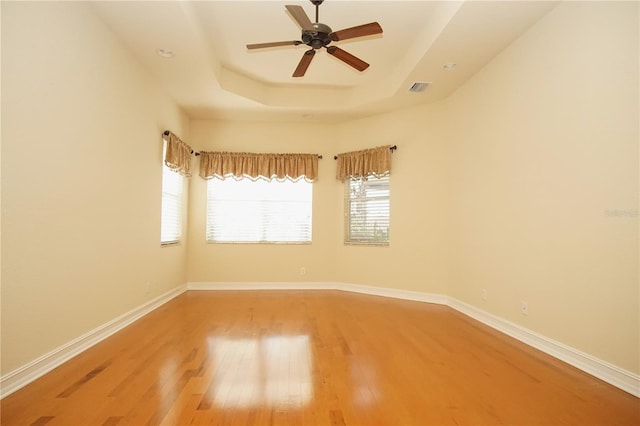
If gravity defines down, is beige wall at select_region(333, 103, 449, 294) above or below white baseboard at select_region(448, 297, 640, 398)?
above

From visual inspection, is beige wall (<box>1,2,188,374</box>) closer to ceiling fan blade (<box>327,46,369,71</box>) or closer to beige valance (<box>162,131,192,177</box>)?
beige valance (<box>162,131,192,177</box>)

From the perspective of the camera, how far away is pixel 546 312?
2650 mm

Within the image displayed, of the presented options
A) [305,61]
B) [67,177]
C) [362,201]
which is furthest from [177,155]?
[362,201]

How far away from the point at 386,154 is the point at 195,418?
3948 millimetres

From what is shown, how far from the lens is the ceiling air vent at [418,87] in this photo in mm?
3862

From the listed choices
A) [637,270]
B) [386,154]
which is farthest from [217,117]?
[637,270]

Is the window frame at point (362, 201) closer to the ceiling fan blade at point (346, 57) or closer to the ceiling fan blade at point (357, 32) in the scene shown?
the ceiling fan blade at point (346, 57)

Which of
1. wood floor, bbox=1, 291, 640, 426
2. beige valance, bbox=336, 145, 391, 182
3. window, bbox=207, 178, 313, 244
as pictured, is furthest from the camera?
window, bbox=207, 178, 313, 244

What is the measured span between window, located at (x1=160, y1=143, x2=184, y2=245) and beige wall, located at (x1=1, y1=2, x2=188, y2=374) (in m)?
0.57

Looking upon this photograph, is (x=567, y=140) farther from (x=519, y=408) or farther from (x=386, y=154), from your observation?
(x=386, y=154)

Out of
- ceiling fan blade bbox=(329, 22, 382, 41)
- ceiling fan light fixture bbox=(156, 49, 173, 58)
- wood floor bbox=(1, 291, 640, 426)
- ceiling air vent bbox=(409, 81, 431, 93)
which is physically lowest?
wood floor bbox=(1, 291, 640, 426)

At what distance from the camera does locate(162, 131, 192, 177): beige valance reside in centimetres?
402

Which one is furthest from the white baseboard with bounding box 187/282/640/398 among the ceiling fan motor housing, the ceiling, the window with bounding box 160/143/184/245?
the ceiling fan motor housing

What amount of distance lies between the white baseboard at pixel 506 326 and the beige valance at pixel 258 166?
68.4 inches
